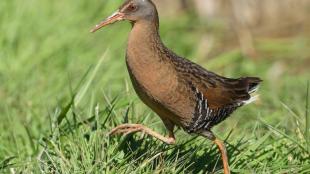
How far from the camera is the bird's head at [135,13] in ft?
18.1

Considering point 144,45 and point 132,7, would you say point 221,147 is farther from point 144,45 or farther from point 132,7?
point 132,7

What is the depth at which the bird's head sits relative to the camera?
5.52 metres

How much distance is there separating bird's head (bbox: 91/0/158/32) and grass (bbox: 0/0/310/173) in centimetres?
58

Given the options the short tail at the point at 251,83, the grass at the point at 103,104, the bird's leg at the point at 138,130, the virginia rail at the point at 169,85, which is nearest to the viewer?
the virginia rail at the point at 169,85

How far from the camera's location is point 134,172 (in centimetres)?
508

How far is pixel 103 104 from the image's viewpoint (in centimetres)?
736

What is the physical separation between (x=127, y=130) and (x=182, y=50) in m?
5.01

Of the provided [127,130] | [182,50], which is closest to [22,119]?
[127,130]

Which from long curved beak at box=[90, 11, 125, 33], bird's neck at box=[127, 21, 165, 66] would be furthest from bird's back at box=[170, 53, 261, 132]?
long curved beak at box=[90, 11, 125, 33]

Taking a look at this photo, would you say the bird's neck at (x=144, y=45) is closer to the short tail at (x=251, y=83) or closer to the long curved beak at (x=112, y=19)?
the long curved beak at (x=112, y=19)

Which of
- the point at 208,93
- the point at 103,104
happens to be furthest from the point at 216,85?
the point at 103,104

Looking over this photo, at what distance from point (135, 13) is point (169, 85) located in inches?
19.4

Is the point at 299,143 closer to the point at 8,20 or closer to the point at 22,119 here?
the point at 22,119

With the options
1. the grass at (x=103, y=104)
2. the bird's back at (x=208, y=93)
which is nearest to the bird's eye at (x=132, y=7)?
the bird's back at (x=208, y=93)
